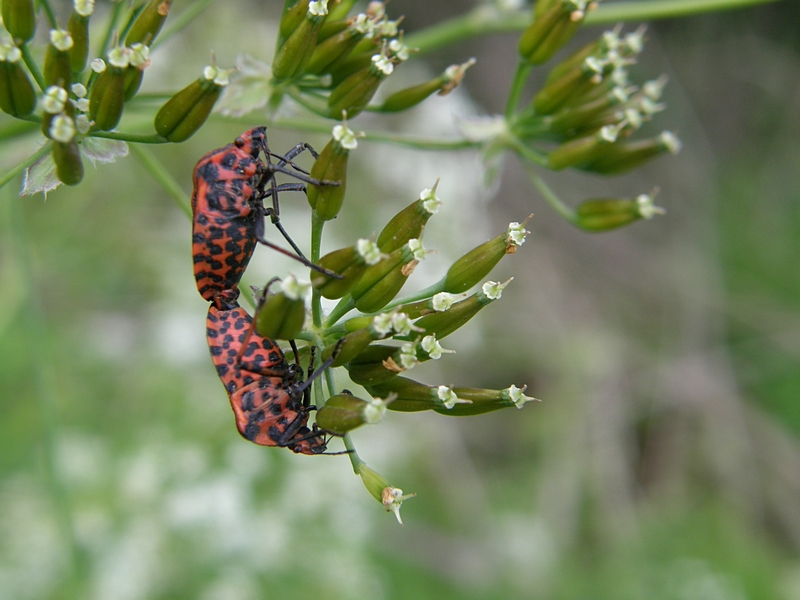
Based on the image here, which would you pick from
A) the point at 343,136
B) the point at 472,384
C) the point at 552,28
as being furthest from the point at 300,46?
the point at 472,384

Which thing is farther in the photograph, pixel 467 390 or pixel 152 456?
pixel 152 456

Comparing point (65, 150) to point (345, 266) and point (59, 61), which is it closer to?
point (59, 61)

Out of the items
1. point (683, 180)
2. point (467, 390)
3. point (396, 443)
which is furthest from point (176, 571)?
point (683, 180)

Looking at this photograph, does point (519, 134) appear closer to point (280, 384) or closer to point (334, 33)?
point (334, 33)

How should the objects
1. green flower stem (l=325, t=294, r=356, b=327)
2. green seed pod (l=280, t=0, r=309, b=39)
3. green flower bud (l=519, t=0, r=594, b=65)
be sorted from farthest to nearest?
green flower bud (l=519, t=0, r=594, b=65)
green seed pod (l=280, t=0, r=309, b=39)
green flower stem (l=325, t=294, r=356, b=327)

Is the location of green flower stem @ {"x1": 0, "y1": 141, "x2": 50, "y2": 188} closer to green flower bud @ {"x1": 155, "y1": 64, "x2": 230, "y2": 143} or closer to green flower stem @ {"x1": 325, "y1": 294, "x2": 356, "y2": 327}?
green flower bud @ {"x1": 155, "y1": 64, "x2": 230, "y2": 143}

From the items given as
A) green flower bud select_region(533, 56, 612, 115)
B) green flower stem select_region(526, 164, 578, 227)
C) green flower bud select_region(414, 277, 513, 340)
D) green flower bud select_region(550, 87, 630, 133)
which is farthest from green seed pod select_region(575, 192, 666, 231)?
green flower bud select_region(414, 277, 513, 340)

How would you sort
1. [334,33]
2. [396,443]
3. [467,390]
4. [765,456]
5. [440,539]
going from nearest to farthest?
1. [467,390]
2. [334,33]
3. [396,443]
4. [440,539]
5. [765,456]

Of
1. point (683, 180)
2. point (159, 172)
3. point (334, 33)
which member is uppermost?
point (334, 33)
